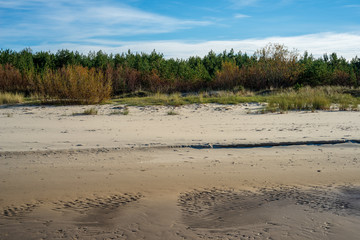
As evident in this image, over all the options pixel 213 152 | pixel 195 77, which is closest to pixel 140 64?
pixel 195 77

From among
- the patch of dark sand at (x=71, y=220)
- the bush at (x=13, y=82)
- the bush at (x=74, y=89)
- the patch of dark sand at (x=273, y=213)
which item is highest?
the bush at (x=13, y=82)

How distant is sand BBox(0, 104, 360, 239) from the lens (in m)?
4.68

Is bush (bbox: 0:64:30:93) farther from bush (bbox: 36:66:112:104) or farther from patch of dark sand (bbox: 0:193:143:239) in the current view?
patch of dark sand (bbox: 0:193:143:239)

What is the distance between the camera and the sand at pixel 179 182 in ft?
15.4

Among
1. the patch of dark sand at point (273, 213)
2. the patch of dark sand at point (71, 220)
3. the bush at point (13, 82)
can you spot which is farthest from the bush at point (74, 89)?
the patch of dark sand at point (273, 213)

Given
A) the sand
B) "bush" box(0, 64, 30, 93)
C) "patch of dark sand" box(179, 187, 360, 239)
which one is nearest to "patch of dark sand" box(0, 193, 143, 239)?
the sand

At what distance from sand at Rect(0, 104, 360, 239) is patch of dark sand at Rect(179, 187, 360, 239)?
0.01m

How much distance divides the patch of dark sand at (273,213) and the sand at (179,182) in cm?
1

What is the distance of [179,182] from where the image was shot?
632 cm

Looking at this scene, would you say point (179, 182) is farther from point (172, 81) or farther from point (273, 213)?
point (172, 81)

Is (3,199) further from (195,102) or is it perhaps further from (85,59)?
(85,59)

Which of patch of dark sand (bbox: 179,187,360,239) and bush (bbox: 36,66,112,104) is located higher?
bush (bbox: 36,66,112,104)

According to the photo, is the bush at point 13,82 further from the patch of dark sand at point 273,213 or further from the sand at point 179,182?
the patch of dark sand at point 273,213

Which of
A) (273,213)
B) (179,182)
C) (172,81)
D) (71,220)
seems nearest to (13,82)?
(172,81)
